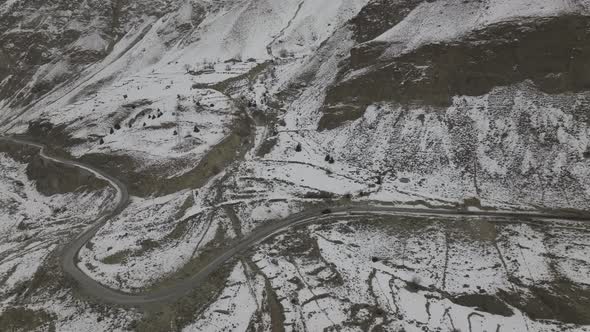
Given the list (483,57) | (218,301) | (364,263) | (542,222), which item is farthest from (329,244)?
(483,57)

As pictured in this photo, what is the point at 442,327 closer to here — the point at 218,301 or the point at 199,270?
the point at 218,301

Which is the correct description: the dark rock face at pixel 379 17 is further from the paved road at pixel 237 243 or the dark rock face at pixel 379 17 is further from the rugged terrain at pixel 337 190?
the paved road at pixel 237 243

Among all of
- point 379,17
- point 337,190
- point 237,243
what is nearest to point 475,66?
point 379,17

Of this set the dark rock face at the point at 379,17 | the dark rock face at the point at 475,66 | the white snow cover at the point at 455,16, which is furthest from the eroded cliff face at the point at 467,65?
the dark rock face at the point at 379,17

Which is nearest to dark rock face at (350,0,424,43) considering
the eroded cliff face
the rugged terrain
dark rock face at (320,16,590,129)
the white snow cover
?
the rugged terrain

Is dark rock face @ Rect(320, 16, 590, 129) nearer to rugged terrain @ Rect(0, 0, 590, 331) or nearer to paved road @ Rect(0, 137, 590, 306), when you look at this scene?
rugged terrain @ Rect(0, 0, 590, 331)

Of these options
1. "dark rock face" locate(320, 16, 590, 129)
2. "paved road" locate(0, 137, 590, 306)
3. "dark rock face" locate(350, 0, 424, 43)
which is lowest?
"paved road" locate(0, 137, 590, 306)
